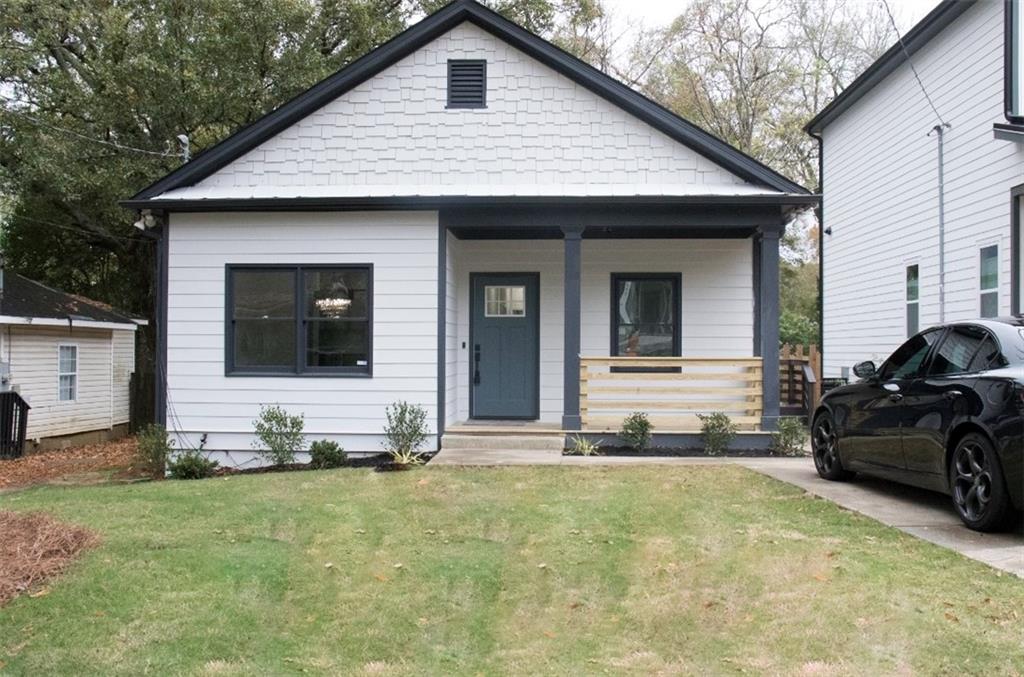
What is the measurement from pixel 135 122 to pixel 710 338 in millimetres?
13844

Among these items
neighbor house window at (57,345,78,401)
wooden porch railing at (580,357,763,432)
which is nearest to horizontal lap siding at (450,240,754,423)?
wooden porch railing at (580,357,763,432)

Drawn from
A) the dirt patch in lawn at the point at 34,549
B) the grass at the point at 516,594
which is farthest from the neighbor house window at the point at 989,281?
the dirt patch in lawn at the point at 34,549

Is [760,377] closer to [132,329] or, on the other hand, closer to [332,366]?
[332,366]

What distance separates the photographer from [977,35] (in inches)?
444

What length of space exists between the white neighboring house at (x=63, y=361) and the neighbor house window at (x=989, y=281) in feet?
56.3

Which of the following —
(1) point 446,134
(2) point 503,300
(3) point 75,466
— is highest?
(1) point 446,134

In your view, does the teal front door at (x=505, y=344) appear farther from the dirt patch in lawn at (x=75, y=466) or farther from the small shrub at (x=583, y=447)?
the dirt patch in lawn at (x=75, y=466)

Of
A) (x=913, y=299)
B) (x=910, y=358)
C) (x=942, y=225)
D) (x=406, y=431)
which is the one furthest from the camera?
(x=913, y=299)

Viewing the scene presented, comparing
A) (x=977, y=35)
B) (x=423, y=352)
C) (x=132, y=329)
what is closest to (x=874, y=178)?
(x=977, y=35)

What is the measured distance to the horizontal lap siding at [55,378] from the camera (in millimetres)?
17859

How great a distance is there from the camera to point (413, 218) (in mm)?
11148

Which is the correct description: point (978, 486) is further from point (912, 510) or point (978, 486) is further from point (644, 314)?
point (644, 314)

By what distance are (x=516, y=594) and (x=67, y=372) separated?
59.4ft

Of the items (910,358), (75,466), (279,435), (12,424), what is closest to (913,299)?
(910,358)
